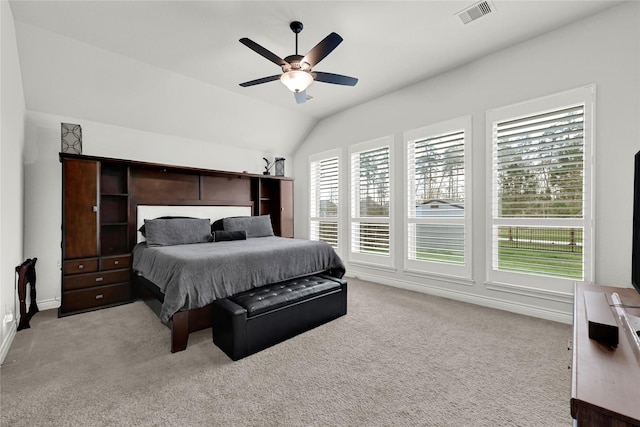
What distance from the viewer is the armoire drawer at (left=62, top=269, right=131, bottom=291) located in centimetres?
322

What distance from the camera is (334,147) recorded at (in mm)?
5316

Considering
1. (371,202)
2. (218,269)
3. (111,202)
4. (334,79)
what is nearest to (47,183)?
(111,202)

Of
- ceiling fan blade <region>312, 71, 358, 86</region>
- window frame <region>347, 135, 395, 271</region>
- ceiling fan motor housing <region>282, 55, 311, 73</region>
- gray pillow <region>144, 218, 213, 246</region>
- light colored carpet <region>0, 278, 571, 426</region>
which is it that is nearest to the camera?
light colored carpet <region>0, 278, 571, 426</region>

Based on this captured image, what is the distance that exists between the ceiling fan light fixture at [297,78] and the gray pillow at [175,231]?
8.06 ft

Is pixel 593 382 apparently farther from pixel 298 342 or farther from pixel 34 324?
pixel 34 324

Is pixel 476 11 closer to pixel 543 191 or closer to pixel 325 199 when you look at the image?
pixel 543 191

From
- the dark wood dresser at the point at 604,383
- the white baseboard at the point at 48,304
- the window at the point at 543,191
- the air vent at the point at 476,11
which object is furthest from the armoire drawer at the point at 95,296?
the air vent at the point at 476,11

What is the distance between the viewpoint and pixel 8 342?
7.89 ft

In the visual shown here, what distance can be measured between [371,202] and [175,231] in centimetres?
302

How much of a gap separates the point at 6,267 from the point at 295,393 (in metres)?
2.76

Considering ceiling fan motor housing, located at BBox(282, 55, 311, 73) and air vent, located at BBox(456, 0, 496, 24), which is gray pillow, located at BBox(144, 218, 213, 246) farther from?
air vent, located at BBox(456, 0, 496, 24)

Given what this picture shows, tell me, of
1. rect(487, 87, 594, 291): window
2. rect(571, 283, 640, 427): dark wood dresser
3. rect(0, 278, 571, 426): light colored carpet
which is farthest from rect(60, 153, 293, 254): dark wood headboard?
rect(571, 283, 640, 427): dark wood dresser

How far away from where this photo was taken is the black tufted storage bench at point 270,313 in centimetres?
225

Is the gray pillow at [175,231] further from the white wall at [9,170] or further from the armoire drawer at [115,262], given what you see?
the white wall at [9,170]
